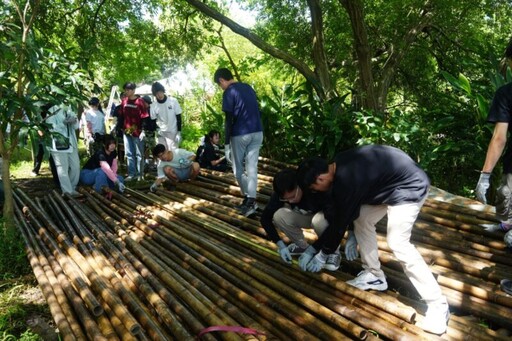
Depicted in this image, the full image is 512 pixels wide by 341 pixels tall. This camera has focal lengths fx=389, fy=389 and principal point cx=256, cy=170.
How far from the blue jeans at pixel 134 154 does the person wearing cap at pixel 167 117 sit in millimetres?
561

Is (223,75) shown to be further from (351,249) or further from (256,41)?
(256,41)

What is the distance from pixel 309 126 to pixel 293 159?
25.8 inches

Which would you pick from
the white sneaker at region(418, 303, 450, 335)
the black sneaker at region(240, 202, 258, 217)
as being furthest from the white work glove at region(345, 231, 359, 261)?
the black sneaker at region(240, 202, 258, 217)

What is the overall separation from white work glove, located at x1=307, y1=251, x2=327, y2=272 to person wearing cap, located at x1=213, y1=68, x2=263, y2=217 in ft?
5.04

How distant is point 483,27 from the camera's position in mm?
9406

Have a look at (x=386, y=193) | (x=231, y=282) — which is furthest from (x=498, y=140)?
(x=231, y=282)

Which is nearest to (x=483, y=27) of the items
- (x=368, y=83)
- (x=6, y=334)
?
(x=368, y=83)

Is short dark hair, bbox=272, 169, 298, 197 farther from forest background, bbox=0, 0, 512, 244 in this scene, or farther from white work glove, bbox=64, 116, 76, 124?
white work glove, bbox=64, 116, 76, 124

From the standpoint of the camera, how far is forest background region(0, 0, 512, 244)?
155 inches

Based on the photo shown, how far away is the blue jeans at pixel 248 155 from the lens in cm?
445

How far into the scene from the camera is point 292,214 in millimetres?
3201

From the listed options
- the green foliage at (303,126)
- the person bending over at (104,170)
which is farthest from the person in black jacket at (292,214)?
the person bending over at (104,170)

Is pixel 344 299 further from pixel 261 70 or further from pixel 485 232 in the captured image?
pixel 261 70

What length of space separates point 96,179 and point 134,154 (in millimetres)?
1155
